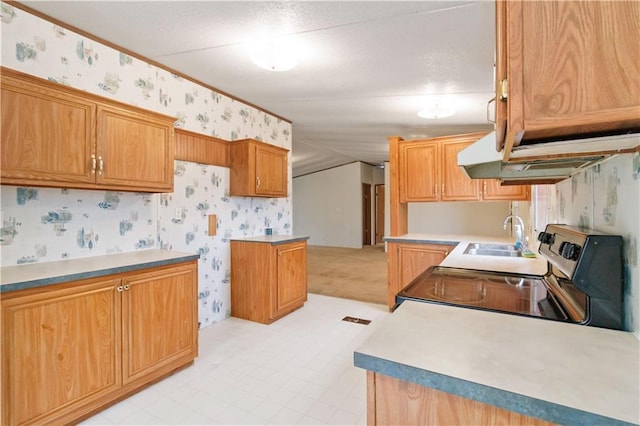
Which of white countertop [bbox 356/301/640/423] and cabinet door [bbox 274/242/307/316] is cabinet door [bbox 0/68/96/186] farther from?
white countertop [bbox 356/301/640/423]

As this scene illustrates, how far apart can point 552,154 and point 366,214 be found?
29.9ft

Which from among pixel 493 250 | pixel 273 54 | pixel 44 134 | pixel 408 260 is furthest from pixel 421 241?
pixel 44 134

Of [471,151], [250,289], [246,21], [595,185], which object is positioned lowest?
[250,289]

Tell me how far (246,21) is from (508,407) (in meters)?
2.34

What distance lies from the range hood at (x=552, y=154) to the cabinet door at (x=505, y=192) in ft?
6.55

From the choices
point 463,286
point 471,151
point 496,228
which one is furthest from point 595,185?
point 496,228

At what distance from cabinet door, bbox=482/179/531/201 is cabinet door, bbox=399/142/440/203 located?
20.9 inches

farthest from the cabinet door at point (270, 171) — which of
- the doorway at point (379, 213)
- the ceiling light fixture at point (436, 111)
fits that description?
the doorway at point (379, 213)

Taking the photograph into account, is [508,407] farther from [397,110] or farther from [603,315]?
[397,110]

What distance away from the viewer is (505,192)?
342cm

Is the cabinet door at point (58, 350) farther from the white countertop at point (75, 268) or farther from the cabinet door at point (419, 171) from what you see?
the cabinet door at point (419, 171)

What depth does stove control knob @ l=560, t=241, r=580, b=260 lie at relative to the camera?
1017mm

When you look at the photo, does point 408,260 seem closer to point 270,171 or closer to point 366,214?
point 270,171

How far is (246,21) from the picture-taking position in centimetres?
206
